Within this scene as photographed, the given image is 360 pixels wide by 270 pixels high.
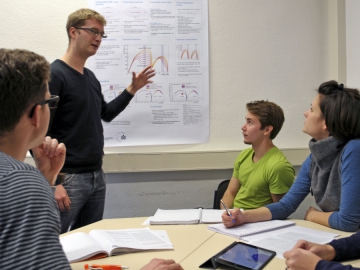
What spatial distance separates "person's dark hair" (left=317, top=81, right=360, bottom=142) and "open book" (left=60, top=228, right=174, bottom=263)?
94 cm

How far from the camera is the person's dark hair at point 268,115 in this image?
244cm

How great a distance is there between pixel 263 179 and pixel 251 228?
644mm

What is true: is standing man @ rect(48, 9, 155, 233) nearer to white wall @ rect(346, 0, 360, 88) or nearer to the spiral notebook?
the spiral notebook

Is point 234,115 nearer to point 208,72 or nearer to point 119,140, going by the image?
point 208,72

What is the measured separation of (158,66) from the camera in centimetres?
288

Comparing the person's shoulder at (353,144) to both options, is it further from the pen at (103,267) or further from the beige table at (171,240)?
the pen at (103,267)

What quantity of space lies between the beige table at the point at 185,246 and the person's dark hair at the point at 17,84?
2.06ft

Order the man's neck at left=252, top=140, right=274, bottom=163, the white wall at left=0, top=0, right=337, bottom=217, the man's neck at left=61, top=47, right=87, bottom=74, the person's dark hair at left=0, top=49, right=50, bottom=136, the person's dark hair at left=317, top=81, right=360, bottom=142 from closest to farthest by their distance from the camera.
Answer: the person's dark hair at left=0, top=49, right=50, bottom=136, the person's dark hair at left=317, top=81, right=360, bottom=142, the man's neck at left=61, top=47, right=87, bottom=74, the man's neck at left=252, top=140, right=274, bottom=163, the white wall at left=0, top=0, right=337, bottom=217

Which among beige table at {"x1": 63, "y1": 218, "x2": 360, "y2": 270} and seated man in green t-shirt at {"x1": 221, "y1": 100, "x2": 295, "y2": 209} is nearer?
beige table at {"x1": 63, "y1": 218, "x2": 360, "y2": 270}

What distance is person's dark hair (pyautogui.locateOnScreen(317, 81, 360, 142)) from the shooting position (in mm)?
1690

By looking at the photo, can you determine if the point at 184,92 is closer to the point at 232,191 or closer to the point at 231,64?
the point at 231,64

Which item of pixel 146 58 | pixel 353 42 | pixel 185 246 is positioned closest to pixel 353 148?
pixel 185 246

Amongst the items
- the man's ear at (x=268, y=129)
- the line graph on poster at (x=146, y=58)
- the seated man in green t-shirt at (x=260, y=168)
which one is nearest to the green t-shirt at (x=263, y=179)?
the seated man in green t-shirt at (x=260, y=168)

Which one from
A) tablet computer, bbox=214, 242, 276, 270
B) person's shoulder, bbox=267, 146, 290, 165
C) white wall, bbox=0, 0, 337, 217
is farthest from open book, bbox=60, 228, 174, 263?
white wall, bbox=0, 0, 337, 217
